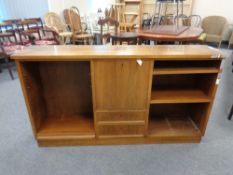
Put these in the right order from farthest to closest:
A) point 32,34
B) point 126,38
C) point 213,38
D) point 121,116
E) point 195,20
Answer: point 195,20
point 213,38
point 32,34
point 126,38
point 121,116

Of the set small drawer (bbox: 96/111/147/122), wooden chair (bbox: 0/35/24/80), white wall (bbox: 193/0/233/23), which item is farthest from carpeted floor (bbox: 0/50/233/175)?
white wall (bbox: 193/0/233/23)

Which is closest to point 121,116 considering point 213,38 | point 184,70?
point 184,70

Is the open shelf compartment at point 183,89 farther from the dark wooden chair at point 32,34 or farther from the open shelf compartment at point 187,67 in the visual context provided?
the dark wooden chair at point 32,34

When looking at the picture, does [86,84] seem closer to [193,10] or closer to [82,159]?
[82,159]

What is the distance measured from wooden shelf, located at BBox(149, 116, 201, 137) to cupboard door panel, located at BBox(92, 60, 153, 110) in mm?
374

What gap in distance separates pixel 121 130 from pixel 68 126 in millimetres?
522

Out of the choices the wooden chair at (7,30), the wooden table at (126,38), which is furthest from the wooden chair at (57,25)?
the wooden table at (126,38)

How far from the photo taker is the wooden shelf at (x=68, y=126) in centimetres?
165

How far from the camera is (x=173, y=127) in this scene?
1796 mm

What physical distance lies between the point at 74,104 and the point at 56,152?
1.63ft

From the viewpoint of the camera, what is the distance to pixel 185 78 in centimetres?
179

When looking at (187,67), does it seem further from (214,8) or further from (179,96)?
(214,8)

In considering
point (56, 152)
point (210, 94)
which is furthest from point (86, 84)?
point (210, 94)

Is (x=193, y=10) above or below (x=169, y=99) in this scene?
above
